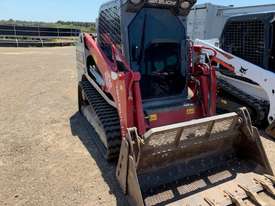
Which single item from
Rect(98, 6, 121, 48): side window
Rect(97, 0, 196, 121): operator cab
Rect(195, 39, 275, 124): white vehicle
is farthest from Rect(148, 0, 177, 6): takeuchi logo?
Rect(195, 39, 275, 124): white vehicle

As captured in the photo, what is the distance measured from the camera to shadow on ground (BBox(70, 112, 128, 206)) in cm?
378

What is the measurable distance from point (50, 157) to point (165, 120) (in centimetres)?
174

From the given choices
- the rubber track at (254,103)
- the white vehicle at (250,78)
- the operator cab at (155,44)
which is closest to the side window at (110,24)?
the operator cab at (155,44)

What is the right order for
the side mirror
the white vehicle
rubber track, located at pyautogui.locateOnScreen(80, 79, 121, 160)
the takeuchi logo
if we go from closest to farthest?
rubber track, located at pyautogui.locateOnScreen(80, 79, 121, 160)
the takeuchi logo
the side mirror
the white vehicle

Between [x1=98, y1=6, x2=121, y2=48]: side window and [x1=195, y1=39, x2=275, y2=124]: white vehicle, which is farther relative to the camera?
[x1=195, y1=39, x2=275, y2=124]: white vehicle

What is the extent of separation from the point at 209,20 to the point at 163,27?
6.30 meters

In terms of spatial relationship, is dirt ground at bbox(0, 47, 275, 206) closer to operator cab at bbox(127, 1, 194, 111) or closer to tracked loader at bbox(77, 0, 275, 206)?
tracked loader at bbox(77, 0, 275, 206)

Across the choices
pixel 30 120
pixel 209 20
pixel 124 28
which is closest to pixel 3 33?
pixel 209 20

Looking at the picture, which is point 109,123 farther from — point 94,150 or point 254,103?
point 254,103

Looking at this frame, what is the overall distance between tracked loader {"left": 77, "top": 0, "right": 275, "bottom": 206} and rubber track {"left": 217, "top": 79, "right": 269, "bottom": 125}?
1213mm

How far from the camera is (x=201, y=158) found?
3885mm

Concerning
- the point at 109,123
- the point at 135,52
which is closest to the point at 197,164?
the point at 109,123

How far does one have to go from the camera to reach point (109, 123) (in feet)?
14.5

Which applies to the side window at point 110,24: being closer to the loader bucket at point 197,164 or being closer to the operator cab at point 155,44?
the operator cab at point 155,44
